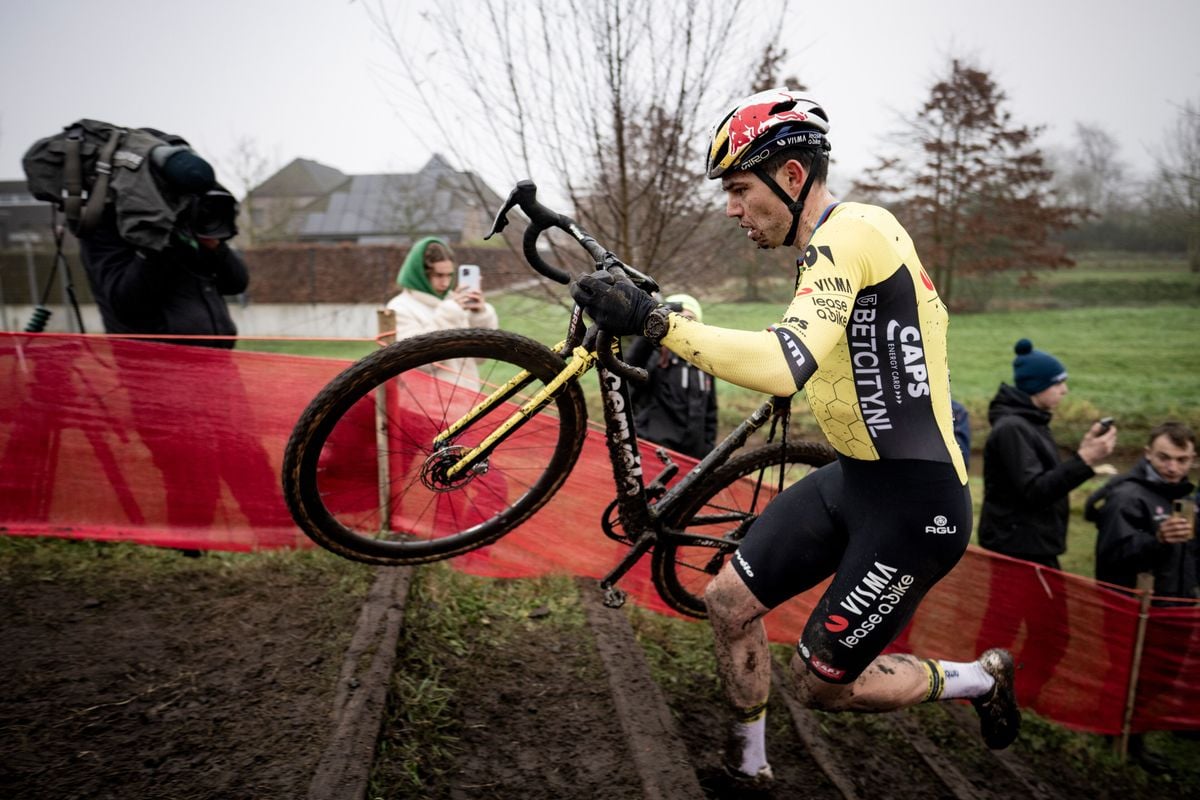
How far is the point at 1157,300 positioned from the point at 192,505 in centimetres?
2753

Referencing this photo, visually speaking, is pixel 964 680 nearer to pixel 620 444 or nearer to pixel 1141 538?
pixel 620 444

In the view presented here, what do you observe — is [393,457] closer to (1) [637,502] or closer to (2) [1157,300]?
(1) [637,502]

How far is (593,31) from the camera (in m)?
5.50

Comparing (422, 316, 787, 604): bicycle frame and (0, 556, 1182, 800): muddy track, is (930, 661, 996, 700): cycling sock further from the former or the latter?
(422, 316, 787, 604): bicycle frame

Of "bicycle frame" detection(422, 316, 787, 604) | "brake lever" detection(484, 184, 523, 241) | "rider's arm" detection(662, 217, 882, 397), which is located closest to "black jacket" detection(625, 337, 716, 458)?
"bicycle frame" detection(422, 316, 787, 604)

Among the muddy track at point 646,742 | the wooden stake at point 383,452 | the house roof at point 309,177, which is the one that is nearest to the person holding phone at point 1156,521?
the muddy track at point 646,742

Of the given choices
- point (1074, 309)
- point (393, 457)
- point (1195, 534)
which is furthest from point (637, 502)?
point (1074, 309)

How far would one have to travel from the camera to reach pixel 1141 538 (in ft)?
16.0

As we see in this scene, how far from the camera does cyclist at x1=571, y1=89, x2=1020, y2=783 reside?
229 cm

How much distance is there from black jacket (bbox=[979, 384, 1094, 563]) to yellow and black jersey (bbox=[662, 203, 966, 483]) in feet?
8.79

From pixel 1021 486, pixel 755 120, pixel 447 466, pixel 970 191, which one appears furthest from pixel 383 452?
pixel 970 191

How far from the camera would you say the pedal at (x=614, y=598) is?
126 inches

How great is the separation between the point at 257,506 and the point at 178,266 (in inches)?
60.5

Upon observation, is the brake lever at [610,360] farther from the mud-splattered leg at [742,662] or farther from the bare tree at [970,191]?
the bare tree at [970,191]
